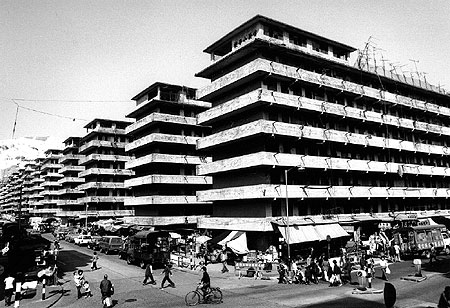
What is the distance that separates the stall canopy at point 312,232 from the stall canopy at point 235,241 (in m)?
4.12

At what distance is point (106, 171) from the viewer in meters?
83.2

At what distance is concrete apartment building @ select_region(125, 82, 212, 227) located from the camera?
5847 cm

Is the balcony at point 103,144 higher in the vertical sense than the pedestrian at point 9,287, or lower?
higher

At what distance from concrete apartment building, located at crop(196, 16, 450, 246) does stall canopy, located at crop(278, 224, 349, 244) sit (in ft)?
0.78

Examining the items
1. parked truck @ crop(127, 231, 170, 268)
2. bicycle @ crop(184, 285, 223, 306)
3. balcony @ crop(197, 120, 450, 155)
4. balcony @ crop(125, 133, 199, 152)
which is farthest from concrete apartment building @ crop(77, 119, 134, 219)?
bicycle @ crop(184, 285, 223, 306)

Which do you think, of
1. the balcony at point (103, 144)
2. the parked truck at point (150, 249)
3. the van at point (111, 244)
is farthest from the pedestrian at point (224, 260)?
the balcony at point (103, 144)

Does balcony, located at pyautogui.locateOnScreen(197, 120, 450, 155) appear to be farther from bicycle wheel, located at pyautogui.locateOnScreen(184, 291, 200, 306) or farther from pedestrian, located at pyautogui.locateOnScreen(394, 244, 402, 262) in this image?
bicycle wheel, located at pyautogui.locateOnScreen(184, 291, 200, 306)

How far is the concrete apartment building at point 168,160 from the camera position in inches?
2302

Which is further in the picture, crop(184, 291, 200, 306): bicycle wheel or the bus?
the bus

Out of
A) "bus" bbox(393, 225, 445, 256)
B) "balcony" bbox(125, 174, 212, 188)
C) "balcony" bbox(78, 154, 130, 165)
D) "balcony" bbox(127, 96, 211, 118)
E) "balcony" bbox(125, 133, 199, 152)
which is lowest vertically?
"bus" bbox(393, 225, 445, 256)

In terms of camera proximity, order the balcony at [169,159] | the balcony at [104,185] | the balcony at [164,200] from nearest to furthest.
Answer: the balcony at [164,200] → the balcony at [169,159] → the balcony at [104,185]

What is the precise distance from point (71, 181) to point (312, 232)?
7834 centimetres

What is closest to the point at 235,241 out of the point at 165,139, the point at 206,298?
the point at 206,298

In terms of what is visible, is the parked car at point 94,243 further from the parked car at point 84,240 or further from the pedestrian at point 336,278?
the pedestrian at point 336,278
